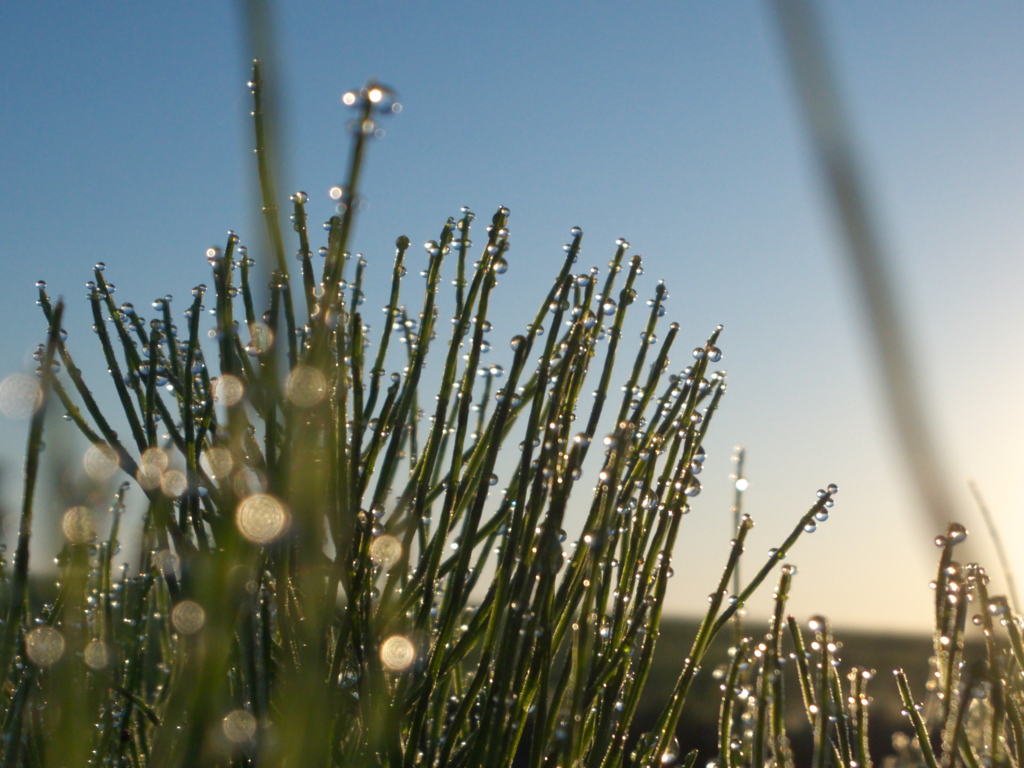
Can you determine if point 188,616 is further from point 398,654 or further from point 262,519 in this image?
point 398,654

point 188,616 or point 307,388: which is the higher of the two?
point 307,388

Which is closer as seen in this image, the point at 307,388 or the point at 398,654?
the point at 307,388

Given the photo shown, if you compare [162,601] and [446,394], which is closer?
[446,394]

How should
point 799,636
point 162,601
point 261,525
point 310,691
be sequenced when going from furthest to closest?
point 162,601, point 799,636, point 261,525, point 310,691

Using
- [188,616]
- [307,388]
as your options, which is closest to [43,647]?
[188,616]

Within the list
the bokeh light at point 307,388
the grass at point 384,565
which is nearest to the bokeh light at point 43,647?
the grass at point 384,565

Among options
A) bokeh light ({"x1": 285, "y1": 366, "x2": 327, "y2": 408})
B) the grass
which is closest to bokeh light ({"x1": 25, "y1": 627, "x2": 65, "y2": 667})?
the grass

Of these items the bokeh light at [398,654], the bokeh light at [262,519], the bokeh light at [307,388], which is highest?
the bokeh light at [307,388]

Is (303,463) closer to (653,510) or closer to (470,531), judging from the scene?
(470,531)

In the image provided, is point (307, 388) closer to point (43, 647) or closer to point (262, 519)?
point (262, 519)

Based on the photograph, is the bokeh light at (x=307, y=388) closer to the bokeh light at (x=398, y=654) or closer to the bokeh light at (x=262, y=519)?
the bokeh light at (x=262, y=519)

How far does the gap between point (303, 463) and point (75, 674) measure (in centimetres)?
21

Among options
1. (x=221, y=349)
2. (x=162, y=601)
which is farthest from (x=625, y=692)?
(x=162, y=601)

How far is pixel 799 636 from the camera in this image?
0.80m
